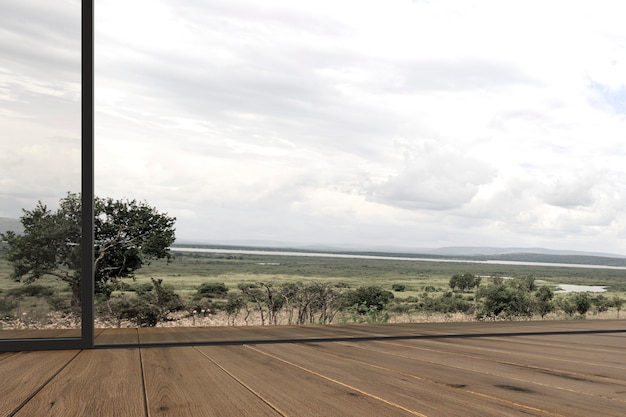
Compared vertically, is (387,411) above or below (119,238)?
below

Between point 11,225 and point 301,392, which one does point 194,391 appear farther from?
point 11,225

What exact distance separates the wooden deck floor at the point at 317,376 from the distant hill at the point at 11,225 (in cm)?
83

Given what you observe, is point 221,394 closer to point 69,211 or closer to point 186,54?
point 69,211

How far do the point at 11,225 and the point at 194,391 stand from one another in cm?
215

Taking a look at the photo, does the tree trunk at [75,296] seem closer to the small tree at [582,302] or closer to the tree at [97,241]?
the tree at [97,241]

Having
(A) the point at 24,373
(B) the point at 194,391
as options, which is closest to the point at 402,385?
(B) the point at 194,391

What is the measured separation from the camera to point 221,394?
1.30m

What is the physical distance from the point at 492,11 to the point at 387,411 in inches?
232

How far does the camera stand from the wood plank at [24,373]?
4.24 feet

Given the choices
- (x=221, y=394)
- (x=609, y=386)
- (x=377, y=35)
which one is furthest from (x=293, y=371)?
(x=377, y=35)

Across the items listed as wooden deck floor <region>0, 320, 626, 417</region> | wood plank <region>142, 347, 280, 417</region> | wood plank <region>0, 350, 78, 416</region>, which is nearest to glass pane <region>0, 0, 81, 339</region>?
wooden deck floor <region>0, 320, 626, 417</region>

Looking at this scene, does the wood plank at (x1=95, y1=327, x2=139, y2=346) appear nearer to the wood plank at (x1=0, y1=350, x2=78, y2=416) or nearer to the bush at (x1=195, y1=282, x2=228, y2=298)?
the wood plank at (x1=0, y1=350, x2=78, y2=416)

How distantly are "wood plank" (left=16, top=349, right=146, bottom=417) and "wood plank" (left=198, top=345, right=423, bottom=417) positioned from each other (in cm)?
28

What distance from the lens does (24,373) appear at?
1.65 metres
